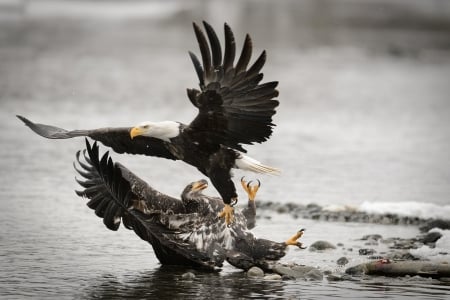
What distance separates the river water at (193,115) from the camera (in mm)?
9539

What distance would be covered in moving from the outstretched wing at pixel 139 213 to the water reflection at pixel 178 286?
0.48 ft

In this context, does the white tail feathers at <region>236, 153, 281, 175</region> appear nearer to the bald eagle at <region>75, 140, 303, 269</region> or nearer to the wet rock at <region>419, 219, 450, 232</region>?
the bald eagle at <region>75, 140, 303, 269</region>

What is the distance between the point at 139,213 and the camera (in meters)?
9.84

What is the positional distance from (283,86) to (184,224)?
589 inches

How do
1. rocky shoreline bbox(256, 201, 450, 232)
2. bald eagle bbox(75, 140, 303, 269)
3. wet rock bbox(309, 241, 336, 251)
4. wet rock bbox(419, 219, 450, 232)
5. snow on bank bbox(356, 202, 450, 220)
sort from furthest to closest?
1. snow on bank bbox(356, 202, 450, 220)
2. rocky shoreline bbox(256, 201, 450, 232)
3. wet rock bbox(419, 219, 450, 232)
4. wet rock bbox(309, 241, 336, 251)
5. bald eagle bbox(75, 140, 303, 269)

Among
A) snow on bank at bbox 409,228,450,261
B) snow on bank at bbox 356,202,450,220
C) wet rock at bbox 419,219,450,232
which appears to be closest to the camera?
snow on bank at bbox 409,228,450,261

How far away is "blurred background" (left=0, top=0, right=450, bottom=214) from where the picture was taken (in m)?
14.8

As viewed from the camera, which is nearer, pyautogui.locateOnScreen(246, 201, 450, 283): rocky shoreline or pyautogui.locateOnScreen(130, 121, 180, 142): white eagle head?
pyautogui.locateOnScreen(246, 201, 450, 283): rocky shoreline

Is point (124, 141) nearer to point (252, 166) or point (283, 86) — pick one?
point (252, 166)

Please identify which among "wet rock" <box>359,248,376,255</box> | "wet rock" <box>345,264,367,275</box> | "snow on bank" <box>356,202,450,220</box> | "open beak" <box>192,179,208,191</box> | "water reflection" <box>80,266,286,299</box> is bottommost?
"water reflection" <box>80,266,286,299</box>

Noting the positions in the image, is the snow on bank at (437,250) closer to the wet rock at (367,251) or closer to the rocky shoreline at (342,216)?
the wet rock at (367,251)

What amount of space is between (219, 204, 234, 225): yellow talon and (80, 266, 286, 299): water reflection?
445 millimetres

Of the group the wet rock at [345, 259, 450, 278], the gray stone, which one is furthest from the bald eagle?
the wet rock at [345, 259, 450, 278]

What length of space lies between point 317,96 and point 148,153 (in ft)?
43.4
